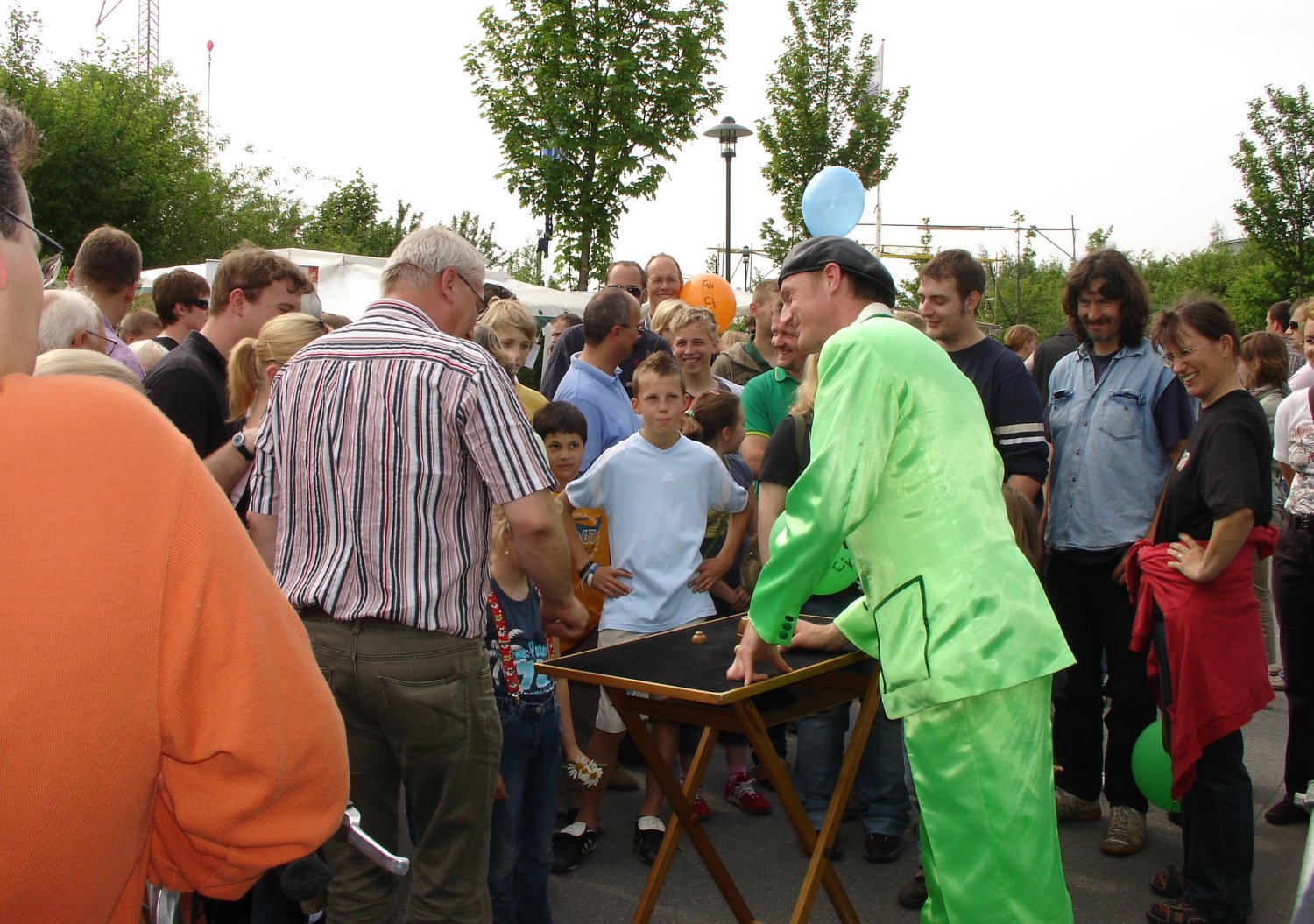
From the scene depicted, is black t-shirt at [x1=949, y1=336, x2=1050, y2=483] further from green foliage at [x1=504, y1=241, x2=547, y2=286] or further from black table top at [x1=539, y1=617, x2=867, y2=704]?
green foliage at [x1=504, y1=241, x2=547, y2=286]

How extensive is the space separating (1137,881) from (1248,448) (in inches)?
65.5

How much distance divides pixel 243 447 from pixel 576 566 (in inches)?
59.7

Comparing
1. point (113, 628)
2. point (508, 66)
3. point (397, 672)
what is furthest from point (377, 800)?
point (508, 66)

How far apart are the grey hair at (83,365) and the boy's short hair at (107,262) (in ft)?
8.58

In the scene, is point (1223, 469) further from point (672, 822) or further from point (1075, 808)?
point (672, 822)

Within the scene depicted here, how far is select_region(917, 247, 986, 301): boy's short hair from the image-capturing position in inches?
171

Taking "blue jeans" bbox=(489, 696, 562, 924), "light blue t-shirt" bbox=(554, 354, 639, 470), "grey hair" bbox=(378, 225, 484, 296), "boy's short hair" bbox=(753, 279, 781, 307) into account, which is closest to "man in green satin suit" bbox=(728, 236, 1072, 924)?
"blue jeans" bbox=(489, 696, 562, 924)

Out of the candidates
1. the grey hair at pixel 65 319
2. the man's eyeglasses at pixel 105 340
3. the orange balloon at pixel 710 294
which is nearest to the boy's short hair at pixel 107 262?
the man's eyeglasses at pixel 105 340

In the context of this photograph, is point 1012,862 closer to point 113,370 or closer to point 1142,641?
point 1142,641

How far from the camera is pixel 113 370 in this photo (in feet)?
6.98

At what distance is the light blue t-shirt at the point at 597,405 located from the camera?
5.00 metres

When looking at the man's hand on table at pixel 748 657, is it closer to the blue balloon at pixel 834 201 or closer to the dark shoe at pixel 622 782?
the dark shoe at pixel 622 782

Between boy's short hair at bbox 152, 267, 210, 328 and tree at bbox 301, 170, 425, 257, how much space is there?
2443 centimetres

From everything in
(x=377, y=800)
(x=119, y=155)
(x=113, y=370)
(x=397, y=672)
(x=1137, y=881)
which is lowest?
(x=1137, y=881)
